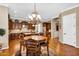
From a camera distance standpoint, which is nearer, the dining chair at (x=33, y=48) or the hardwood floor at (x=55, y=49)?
the hardwood floor at (x=55, y=49)

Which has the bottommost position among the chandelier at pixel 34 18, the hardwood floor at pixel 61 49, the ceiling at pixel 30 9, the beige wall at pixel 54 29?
the hardwood floor at pixel 61 49

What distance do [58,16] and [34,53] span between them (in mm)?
982

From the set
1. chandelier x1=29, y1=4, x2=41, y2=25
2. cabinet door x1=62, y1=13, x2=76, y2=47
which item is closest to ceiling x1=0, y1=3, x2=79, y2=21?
chandelier x1=29, y1=4, x2=41, y2=25

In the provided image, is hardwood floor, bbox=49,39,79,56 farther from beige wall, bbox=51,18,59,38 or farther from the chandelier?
the chandelier

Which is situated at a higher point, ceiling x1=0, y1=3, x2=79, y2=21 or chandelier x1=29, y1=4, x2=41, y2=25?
ceiling x1=0, y1=3, x2=79, y2=21

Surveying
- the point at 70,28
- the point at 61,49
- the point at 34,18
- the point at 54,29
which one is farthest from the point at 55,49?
the point at 34,18

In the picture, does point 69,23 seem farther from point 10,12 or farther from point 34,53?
point 10,12

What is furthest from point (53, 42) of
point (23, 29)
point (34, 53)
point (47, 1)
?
point (47, 1)

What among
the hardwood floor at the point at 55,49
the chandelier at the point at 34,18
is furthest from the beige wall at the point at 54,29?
the chandelier at the point at 34,18

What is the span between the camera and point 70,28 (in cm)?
298

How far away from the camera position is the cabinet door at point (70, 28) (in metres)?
2.96

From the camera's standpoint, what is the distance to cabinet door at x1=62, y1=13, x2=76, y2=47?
9.71 feet

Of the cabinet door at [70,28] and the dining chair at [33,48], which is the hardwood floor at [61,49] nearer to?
the cabinet door at [70,28]

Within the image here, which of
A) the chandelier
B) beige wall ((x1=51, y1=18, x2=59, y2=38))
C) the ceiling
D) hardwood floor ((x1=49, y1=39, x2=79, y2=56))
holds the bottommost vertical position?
hardwood floor ((x1=49, y1=39, x2=79, y2=56))
